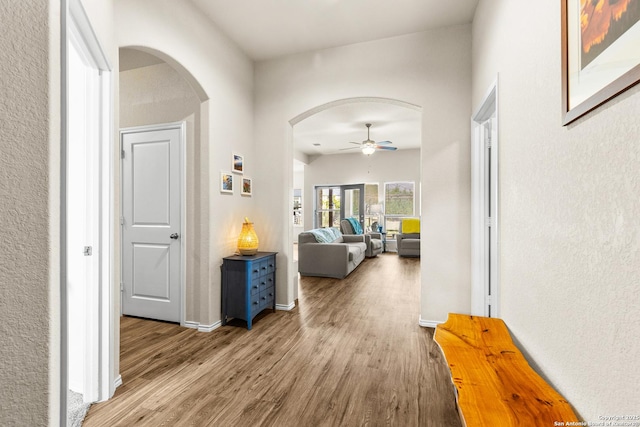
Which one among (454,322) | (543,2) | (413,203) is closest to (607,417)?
(454,322)

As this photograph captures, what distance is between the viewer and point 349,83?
3.41 m

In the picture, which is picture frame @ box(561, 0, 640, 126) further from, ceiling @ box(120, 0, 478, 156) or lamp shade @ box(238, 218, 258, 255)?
lamp shade @ box(238, 218, 258, 255)

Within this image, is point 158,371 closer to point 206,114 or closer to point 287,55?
point 206,114

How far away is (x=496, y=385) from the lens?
1.14 metres

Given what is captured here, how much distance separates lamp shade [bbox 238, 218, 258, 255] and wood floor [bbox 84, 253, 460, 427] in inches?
30.7

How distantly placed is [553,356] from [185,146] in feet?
10.8

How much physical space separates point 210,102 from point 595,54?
9.65 ft

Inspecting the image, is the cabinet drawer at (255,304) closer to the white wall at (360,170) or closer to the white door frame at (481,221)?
the white door frame at (481,221)

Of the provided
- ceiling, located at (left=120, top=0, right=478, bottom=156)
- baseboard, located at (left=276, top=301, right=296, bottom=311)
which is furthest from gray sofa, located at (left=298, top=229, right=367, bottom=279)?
ceiling, located at (left=120, top=0, right=478, bottom=156)

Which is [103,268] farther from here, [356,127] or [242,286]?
[356,127]

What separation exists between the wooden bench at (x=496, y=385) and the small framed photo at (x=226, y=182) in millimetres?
2454

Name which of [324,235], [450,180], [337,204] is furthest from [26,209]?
[337,204]

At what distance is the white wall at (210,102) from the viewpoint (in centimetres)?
246

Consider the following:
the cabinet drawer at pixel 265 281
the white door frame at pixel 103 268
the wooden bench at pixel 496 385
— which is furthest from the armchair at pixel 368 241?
the white door frame at pixel 103 268
